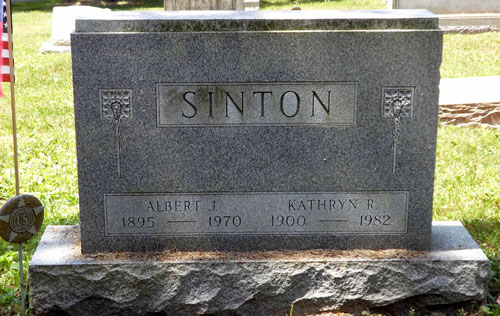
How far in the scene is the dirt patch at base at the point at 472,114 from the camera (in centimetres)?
684

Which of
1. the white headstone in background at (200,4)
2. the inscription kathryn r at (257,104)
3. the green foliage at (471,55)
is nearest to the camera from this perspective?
the inscription kathryn r at (257,104)

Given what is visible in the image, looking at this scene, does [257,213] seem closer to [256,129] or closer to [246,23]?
[256,129]

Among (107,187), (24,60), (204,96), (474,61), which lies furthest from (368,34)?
(24,60)

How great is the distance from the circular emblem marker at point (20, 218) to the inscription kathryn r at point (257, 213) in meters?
0.37

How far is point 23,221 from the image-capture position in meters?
3.36

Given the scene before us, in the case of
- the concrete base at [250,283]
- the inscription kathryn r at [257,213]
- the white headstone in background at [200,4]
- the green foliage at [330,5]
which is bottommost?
the concrete base at [250,283]

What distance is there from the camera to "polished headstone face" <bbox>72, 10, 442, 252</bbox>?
337 cm

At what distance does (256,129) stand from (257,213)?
1.55ft

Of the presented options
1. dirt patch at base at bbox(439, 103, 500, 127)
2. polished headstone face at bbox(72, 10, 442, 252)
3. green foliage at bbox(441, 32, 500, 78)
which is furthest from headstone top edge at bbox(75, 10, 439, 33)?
green foliage at bbox(441, 32, 500, 78)

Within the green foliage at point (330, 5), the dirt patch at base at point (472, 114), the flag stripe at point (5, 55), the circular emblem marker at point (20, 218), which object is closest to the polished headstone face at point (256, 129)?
the circular emblem marker at point (20, 218)

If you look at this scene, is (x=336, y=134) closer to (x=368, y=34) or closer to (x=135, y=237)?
(x=368, y=34)

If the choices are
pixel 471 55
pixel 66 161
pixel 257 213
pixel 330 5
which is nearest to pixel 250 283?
pixel 257 213

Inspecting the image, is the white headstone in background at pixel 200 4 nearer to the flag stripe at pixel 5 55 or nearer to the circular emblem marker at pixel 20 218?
the flag stripe at pixel 5 55

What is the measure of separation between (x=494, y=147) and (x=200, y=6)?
3122 mm
